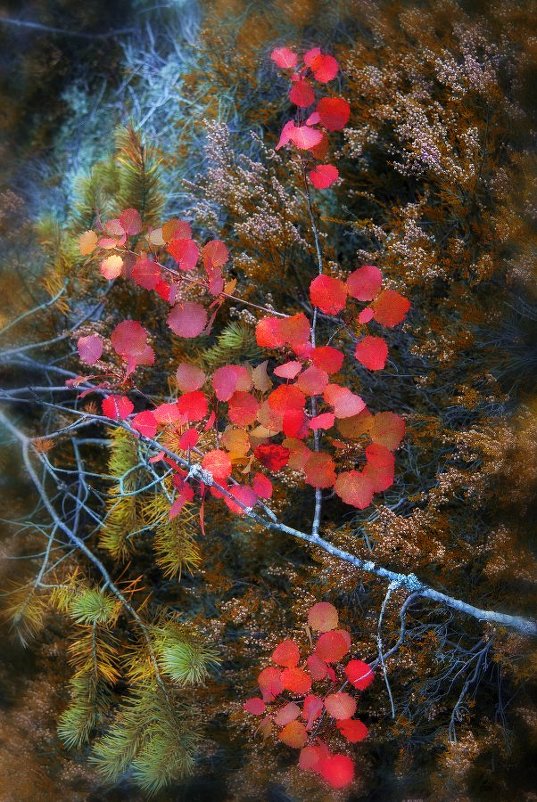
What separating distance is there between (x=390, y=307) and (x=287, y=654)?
72 cm

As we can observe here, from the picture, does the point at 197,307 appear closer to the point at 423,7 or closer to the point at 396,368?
the point at 396,368

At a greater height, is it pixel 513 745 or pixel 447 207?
pixel 447 207

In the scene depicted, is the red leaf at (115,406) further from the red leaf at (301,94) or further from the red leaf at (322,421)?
the red leaf at (301,94)

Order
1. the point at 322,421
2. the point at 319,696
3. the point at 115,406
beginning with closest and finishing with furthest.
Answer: the point at 322,421 → the point at 319,696 → the point at 115,406

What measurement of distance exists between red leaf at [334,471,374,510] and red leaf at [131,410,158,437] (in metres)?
0.41

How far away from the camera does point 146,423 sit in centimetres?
143

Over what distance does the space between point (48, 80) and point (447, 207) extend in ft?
4.87

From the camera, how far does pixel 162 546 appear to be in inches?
61.0

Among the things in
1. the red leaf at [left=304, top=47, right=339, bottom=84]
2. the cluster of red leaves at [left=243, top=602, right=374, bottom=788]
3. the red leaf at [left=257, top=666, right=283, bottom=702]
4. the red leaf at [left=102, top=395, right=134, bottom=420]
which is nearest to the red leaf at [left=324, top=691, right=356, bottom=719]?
the cluster of red leaves at [left=243, top=602, right=374, bottom=788]

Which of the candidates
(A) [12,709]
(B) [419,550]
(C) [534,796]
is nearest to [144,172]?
(B) [419,550]

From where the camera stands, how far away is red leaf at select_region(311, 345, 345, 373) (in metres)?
1.35

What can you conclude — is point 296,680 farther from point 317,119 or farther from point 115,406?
point 317,119

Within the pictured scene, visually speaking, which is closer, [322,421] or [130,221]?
[322,421]

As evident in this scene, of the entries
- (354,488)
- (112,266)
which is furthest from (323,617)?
(112,266)
